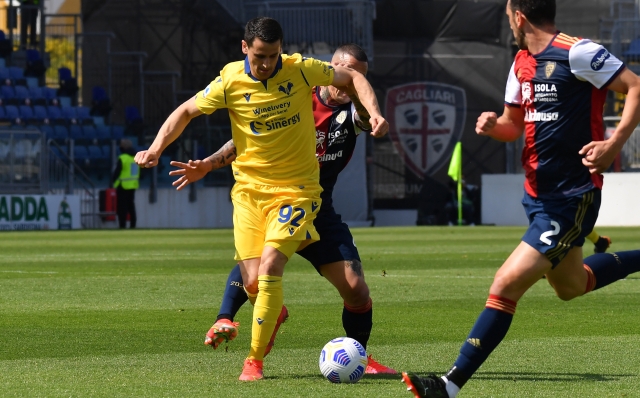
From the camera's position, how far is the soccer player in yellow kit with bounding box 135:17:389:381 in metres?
5.75

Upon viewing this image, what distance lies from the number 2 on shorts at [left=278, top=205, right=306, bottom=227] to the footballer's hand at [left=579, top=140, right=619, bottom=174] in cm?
150

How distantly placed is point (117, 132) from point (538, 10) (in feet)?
80.7

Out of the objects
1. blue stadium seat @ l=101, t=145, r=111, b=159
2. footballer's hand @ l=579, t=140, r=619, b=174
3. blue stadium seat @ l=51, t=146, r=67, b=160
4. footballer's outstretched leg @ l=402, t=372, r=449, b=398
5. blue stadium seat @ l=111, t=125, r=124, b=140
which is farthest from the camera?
blue stadium seat @ l=111, t=125, r=124, b=140

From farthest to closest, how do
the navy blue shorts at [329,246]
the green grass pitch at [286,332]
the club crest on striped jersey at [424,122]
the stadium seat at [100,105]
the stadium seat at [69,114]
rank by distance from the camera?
the club crest on striped jersey at [424,122], the stadium seat at [100,105], the stadium seat at [69,114], the navy blue shorts at [329,246], the green grass pitch at [286,332]

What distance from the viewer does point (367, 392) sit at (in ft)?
17.4

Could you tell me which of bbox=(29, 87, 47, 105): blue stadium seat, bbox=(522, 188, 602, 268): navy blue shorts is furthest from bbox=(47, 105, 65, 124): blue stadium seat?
bbox=(522, 188, 602, 268): navy blue shorts

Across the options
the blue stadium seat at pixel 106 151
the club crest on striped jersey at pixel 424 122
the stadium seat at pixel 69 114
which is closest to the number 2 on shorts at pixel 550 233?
the blue stadium seat at pixel 106 151

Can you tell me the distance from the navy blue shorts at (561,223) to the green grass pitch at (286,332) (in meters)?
0.67

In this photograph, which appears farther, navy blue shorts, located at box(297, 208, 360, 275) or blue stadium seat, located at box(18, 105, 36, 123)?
blue stadium seat, located at box(18, 105, 36, 123)

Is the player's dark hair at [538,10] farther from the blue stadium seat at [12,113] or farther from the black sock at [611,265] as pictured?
the blue stadium seat at [12,113]

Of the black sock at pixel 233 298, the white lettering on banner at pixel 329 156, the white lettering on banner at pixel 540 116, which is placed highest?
the white lettering on banner at pixel 540 116

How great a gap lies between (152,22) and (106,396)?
2822cm

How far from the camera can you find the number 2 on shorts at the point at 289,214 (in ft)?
18.8

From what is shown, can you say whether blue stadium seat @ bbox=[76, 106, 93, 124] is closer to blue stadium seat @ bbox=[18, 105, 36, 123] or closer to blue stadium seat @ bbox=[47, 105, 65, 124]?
blue stadium seat @ bbox=[47, 105, 65, 124]
